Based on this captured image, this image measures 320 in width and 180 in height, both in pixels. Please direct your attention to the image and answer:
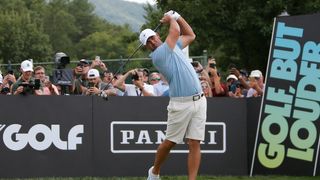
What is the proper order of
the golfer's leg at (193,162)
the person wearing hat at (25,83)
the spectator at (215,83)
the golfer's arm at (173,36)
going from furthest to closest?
1. the spectator at (215,83)
2. the person wearing hat at (25,83)
3. the golfer's leg at (193,162)
4. the golfer's arm at (173,36)

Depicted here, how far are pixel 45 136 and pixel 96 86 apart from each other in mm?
1401

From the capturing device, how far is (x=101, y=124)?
1059cm

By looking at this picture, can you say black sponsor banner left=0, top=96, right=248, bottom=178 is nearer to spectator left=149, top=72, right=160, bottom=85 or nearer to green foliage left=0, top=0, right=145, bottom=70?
spectator left=149, top=72, right=160, bottom=85

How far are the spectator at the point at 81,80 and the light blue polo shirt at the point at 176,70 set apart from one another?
2.92 meters

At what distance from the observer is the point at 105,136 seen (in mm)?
10602

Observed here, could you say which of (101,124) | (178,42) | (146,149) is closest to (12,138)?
(101,124)

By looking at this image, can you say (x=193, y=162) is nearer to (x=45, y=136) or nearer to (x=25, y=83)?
(x=45, y=136)

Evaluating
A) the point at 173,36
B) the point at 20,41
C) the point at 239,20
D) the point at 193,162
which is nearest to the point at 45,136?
the point at 193,162

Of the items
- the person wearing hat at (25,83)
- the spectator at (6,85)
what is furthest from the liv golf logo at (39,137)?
the spectator at (6,85)

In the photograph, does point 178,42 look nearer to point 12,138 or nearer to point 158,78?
point 12,138

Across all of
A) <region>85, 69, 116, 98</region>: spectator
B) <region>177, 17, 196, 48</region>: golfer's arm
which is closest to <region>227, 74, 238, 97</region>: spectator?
<region>85, 69, 116, 98</region>: spectator

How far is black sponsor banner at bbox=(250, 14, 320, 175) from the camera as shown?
10.9m

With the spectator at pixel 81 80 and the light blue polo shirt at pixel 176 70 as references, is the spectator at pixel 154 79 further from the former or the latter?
the light blue polo shirt at pixel 176 70

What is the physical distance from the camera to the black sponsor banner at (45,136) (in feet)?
33.4
